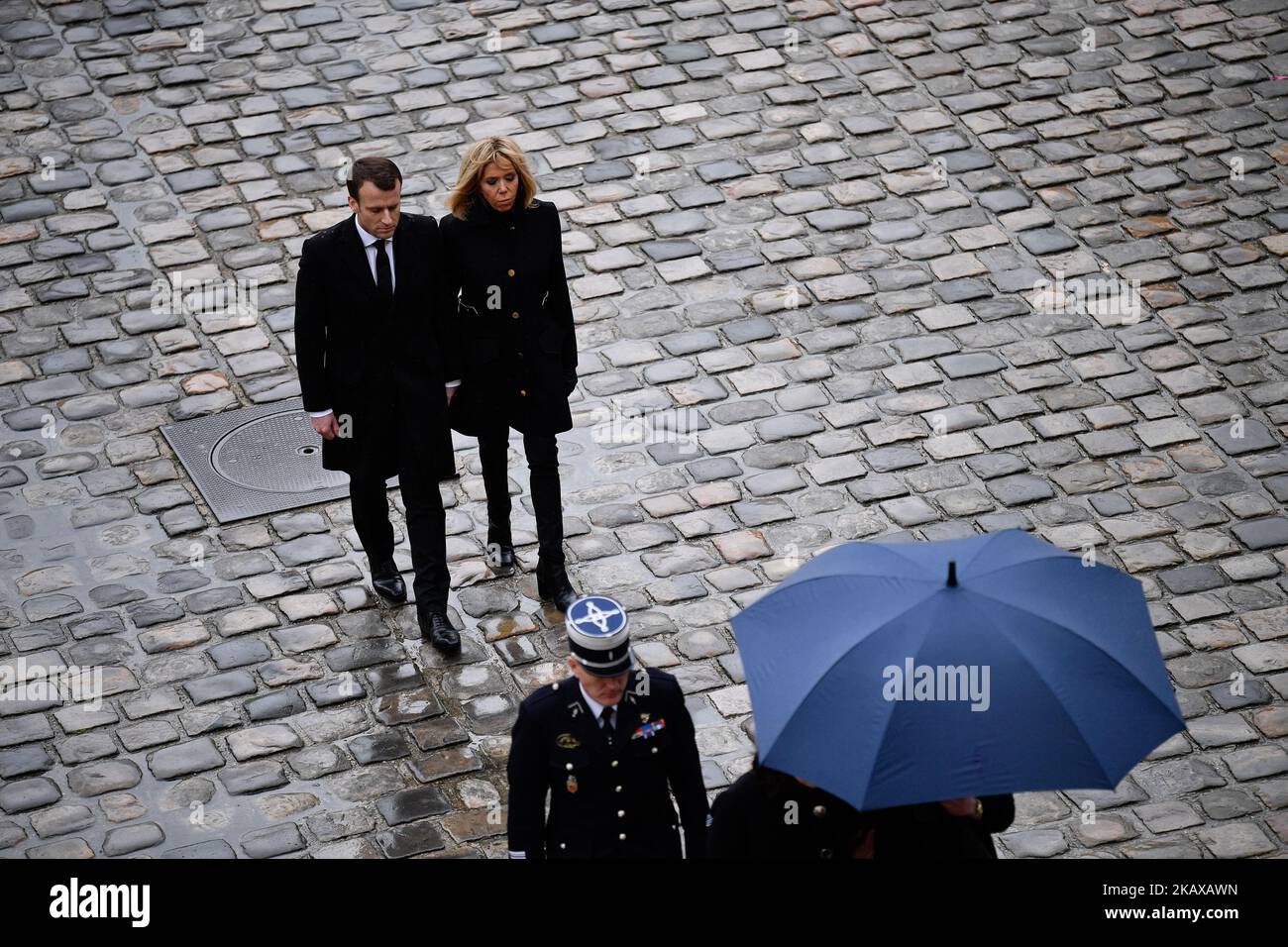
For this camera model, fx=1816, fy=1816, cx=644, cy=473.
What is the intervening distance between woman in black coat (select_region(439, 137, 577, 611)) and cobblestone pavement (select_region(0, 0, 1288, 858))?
583 mm

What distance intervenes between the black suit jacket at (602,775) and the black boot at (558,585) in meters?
2.76

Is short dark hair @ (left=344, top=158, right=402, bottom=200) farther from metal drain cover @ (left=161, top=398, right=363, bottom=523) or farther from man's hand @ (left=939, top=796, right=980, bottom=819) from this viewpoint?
man's hand @ (left=939, top=796, right=980, bottom=819)

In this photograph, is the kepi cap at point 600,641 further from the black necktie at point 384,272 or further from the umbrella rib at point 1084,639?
the black necktie at point 384,272

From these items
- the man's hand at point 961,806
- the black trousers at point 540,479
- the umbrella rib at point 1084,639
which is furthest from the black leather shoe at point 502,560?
the umbrella rib at point 1084,639

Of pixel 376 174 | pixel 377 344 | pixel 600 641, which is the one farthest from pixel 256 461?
pixel 600 641

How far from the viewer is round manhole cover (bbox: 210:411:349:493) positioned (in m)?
9.61

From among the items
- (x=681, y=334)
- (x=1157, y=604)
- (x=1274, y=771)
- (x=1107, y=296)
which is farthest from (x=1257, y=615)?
(x=681, y=334)

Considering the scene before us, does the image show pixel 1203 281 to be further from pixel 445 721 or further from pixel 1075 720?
pixel 1075 720

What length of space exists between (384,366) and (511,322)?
0.63 metres

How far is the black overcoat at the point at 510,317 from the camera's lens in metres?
8.40

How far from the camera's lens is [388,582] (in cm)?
882

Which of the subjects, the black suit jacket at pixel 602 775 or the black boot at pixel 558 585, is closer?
the black suit jacket at pixel 602 775

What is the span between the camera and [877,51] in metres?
13.2

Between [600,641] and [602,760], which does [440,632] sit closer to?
[602,760]
